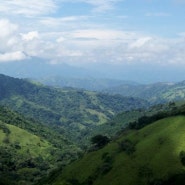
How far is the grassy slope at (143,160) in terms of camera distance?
15738 cm

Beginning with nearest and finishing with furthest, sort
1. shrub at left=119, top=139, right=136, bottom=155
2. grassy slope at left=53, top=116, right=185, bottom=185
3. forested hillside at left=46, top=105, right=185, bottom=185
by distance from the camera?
forested hillside at left=46, top=105, right=185, bottom=185
grassy slope at left=53, top=116, right=185, bottom=185
shrub at left=119, top=139, right=136, bottom=155

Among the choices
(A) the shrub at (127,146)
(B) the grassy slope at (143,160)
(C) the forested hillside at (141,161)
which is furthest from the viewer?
(A) the shrub at (127,146)

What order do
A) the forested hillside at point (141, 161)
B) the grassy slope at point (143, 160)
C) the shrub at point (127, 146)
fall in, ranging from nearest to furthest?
the forested hillside at point (141, 161), the grassy slope at point (143, 160), the shrub at point (127, 146)

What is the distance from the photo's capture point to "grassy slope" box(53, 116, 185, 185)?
157375 millimetres

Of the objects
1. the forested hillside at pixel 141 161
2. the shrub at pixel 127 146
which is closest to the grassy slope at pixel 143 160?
the forested hillside at pixel 141 161

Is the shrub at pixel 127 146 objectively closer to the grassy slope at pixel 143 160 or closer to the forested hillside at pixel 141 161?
the forested hillside at pixel 141 161

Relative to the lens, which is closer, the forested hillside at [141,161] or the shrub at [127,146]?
the forested hillside at [141,161]

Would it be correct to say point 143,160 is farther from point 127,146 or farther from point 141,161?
point 127,146

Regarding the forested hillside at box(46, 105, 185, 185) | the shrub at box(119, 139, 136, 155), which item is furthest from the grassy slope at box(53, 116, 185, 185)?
the shrub at box(119, 139, 136, 155)

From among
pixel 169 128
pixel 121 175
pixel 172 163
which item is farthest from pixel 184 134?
pixel 121 175

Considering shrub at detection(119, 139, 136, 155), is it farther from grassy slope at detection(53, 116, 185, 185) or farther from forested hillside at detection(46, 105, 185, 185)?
grassy slope at detection(53, 116, 185, 185)

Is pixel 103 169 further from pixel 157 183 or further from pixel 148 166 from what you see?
pixel 157 183

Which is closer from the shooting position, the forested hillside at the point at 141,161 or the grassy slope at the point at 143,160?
the forested hillside at the point at 141,161

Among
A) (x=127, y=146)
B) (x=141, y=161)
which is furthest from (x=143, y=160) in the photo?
(x=127, y=146)
